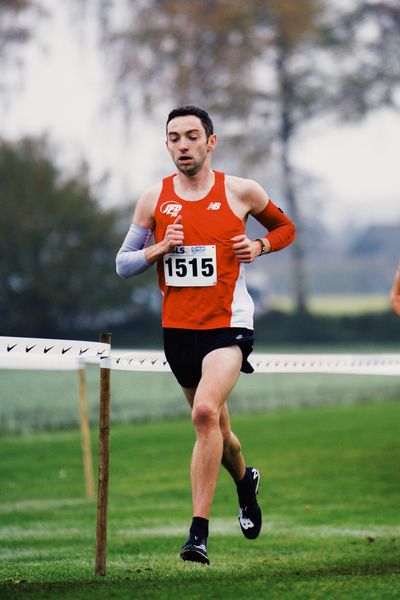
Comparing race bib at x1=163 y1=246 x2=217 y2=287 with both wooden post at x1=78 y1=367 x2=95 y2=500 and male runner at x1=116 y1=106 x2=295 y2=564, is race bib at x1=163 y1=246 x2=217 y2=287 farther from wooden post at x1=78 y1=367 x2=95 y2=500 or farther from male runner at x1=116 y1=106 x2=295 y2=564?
wooden post at x1=78 y1=367 x2=95 y2=500

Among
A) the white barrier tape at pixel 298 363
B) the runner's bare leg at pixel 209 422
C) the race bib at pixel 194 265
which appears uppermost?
the race bib at pixel 194 265

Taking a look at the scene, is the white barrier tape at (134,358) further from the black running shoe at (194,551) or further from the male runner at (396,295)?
the black running shoe at (194,551)

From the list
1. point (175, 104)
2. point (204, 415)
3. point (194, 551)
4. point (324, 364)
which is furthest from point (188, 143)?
point (175, 104)

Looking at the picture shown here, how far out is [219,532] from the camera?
35.2 ft

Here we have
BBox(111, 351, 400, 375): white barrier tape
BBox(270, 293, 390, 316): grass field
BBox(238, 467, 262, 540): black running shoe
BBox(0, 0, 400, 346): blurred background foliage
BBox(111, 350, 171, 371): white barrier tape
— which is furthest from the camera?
BBox(270, 293, 390, 316): grass field

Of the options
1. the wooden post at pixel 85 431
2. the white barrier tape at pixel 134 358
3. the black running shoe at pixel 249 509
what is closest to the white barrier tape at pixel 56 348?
the white barrier tape at pixel 134 358

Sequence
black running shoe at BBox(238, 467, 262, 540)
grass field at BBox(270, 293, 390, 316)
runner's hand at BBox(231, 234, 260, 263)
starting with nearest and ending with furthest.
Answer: runner's hand at BBox(231, 234, 260, 263), black running shoe at BBox(238, 467, 262, 540), grass field at BBox(270, 293, 390, 316)

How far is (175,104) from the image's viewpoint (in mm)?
43938

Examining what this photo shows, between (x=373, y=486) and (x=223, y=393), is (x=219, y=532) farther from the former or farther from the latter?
(x=223, y=393)

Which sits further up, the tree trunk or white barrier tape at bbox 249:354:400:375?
the tree trunk

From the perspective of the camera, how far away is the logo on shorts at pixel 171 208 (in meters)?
6.82

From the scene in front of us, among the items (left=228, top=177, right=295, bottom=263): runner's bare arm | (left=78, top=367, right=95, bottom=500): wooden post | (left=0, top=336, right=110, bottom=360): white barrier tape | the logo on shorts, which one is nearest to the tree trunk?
(left=78, top=367, right=95, bottom=500): wooden post

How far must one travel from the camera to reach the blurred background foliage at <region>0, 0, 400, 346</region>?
141 ft

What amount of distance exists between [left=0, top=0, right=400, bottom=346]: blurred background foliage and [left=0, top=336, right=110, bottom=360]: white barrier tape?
34505 mm
